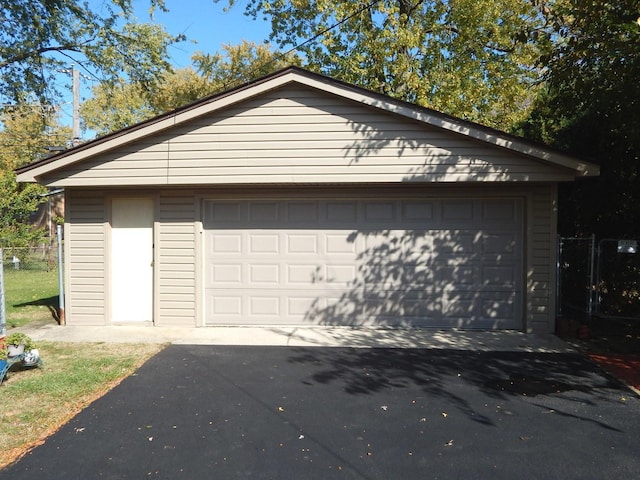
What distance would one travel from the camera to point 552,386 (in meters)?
5.43

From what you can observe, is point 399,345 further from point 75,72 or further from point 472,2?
point 75,72

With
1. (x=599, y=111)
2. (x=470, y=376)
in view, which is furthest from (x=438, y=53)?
(x=470, y=376)

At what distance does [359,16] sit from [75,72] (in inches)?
446

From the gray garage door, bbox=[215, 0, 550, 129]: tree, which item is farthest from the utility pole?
the gray garage door

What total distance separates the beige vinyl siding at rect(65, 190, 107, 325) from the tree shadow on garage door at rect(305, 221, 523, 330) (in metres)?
3.87

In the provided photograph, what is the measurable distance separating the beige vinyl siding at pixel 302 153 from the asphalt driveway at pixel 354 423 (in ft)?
9.56

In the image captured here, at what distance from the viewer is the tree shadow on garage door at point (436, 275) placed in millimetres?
8055

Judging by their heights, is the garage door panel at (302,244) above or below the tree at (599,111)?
below

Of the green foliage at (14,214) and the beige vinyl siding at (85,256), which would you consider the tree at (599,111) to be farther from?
the green foliage at (14,214)

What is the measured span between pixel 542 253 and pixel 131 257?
23.4 feet

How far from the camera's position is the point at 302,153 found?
7641mm

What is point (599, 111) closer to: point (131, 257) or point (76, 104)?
point (131, 257)

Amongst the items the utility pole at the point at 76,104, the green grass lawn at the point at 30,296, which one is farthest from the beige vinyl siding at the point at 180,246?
the utility pole at the point at 76,104

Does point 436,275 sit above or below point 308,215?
below
